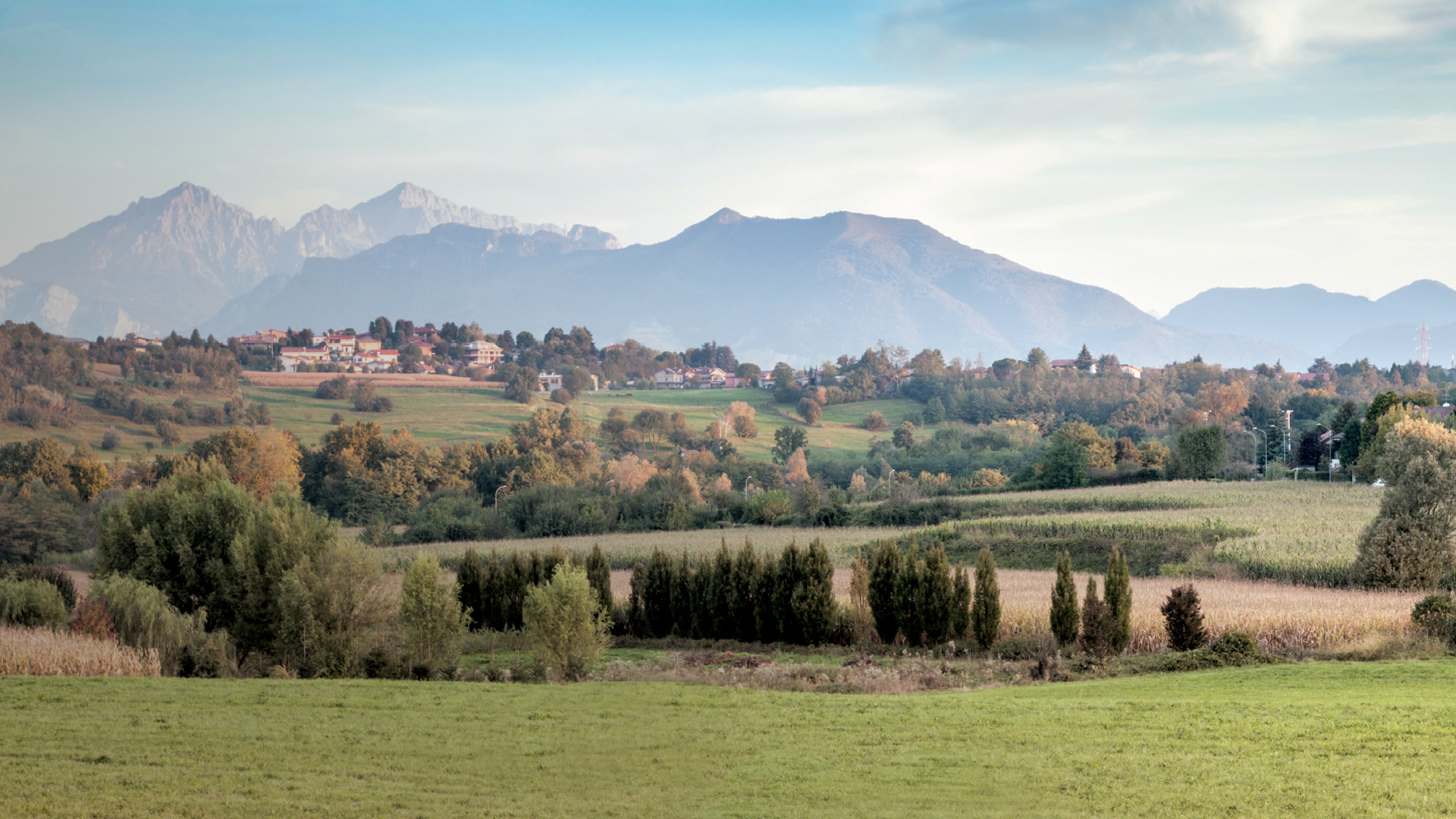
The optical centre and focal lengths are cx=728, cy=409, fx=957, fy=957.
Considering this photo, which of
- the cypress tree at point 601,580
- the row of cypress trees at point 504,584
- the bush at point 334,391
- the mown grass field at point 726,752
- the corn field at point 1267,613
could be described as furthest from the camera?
the bush at point 334,391

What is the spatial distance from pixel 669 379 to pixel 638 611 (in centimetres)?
13549

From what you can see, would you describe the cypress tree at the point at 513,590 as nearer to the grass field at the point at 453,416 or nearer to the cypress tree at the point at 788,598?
the cypress tree at the point at 788,598

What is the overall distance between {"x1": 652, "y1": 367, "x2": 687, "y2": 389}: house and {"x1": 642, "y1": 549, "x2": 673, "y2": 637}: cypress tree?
5125 inches

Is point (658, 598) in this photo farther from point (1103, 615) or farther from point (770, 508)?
point (770, 508)

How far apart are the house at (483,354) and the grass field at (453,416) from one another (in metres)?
24.3

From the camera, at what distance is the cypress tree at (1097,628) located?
19719 millimetres

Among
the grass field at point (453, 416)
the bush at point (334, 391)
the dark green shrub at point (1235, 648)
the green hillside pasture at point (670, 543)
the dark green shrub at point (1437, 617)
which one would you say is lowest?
the green hillside pasture at point (670, 543)

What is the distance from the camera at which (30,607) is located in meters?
19.4

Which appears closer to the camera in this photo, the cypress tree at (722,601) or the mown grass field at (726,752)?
the mown grass field at (726,752)

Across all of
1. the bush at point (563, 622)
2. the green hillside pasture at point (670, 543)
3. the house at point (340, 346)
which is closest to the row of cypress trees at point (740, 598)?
the bush at point (563, 622)

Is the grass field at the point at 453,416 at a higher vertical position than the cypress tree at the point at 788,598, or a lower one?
higher

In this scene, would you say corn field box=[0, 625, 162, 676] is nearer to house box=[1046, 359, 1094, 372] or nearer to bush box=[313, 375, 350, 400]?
bush box=[313, 375, 350, 400]

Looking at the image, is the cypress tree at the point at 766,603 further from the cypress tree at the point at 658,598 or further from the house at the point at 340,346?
the house at the point at 340,346

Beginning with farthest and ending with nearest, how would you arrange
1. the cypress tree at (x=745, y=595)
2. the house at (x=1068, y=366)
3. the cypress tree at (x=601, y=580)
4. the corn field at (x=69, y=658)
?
the house at (x=1068, y=366) → the cypress tree at (x=601, y=580) → the cypress tree at (x=745, y=595) → the corn field at (x=69, y=658)
